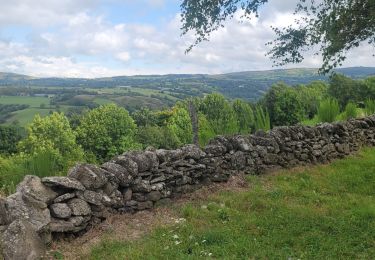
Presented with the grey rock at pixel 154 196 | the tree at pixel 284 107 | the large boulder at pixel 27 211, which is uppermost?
the large boulder at pixel 27 211

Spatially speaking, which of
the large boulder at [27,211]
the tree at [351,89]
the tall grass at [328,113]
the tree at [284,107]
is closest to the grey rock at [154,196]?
the large boulder at [27,211]

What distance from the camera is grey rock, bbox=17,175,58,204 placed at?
719cm

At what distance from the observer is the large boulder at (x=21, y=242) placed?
621 cm

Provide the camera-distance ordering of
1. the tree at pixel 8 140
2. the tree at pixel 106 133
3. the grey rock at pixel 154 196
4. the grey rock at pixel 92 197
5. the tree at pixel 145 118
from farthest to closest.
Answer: the tree at pixel 145 118 < the tree at pixel 106 133 < the tree at pixel 8 140 < the grey rock at pixel 154 196 < the grey rock at pixel 92 197

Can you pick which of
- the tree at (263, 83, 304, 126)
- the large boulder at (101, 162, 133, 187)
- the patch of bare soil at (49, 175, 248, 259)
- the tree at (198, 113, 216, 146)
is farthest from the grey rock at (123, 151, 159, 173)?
the tree at (263, 83, 304, 126)

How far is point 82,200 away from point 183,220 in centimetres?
212

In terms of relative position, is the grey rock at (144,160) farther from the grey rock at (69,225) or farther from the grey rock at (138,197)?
the grey rock at (69,225)

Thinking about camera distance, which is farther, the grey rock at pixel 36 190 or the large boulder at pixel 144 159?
the large boulder at pixel 144 159

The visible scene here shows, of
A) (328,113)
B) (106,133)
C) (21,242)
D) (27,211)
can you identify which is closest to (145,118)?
(106,133)

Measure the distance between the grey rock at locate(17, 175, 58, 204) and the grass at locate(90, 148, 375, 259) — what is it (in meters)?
1.25

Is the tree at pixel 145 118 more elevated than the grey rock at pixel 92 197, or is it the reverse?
the grey rock at pixel 92 197

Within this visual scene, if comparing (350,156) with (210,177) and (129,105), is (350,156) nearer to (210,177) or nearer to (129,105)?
(210,177)

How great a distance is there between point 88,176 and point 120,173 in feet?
2.65

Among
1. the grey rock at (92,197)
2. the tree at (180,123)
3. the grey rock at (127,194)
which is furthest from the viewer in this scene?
the tree at (180,123)
